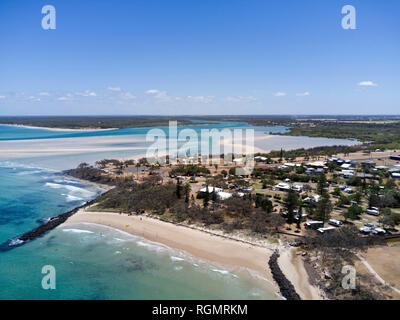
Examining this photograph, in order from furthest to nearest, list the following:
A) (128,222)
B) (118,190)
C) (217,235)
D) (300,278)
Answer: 1. (118,190)
2. (128,222)
3. (217,235)
4. (300,278)

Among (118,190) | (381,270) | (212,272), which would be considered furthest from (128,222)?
(381,270)

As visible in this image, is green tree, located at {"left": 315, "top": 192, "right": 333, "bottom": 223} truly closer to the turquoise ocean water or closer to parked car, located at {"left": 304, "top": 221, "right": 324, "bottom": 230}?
parked car, located at {"left": 304, "top": 221, "right": 324, "bottom": 230}

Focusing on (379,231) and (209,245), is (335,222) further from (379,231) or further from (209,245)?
(209,245)

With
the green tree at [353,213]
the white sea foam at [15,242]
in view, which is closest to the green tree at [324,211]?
the green tree at [353,213]

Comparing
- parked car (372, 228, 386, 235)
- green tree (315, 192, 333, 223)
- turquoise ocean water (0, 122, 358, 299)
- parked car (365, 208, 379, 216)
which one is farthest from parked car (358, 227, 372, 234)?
turquoise ocean water (0, 122, 358, 299)
